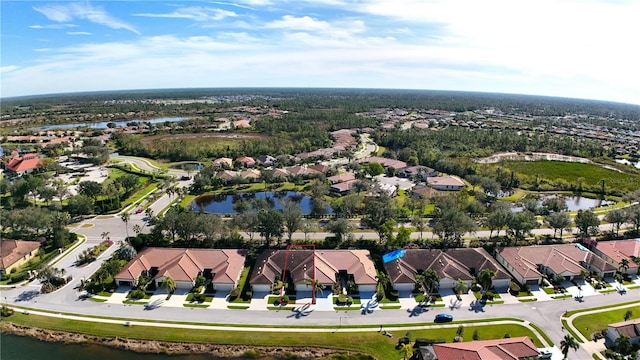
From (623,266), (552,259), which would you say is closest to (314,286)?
(552,259)

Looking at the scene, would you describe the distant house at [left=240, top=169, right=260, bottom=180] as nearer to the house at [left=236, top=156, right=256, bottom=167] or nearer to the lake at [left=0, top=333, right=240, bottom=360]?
the house at [left=236, top=156, right=256, bottom=167]

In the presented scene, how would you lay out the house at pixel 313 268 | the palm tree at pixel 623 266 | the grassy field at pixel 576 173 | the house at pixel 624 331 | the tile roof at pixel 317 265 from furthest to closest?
the grassy field at pixel 576 173 < the palm tree at pixel 623 266 < the tile roof at pixel 317 265 < the house at pixel 313 268 < the house at pixel 624 331

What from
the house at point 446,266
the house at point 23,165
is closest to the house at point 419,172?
the house at point 446,266

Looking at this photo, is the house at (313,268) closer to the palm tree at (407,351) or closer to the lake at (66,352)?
the palm tree at (407,351)

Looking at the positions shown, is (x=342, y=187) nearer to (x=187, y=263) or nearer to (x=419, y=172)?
(x=419, y=172)

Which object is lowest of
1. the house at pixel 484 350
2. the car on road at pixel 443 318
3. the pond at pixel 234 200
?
the car on road at pixel 443 318
